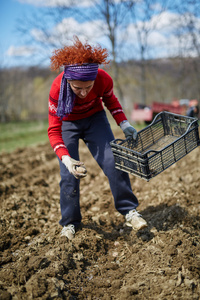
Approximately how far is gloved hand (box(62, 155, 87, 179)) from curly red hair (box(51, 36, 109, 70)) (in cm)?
86

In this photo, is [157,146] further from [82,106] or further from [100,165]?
[82,106]

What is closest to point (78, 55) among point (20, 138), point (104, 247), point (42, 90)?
point (104, 247)

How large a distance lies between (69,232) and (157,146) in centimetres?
139

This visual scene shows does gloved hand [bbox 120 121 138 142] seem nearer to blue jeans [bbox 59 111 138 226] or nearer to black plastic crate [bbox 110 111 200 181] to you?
black plastic crate [bbox 110 111 200 181]

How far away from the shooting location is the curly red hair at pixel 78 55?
7.82 feet

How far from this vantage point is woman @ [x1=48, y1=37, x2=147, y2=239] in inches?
96.0

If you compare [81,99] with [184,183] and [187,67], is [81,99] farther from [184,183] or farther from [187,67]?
[187,67]

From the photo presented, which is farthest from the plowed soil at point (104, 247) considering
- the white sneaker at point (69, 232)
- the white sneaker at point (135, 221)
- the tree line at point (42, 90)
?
the tree line at point (42, 90)

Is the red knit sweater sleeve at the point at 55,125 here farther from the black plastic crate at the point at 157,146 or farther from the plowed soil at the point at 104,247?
the plowed soil at the point at 104,247

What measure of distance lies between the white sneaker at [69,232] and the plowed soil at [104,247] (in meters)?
0.06

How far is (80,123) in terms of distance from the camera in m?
2.86

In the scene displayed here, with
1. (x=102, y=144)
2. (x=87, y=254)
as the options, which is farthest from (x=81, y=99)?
(x=87, y=254)

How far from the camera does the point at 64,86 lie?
2.58 meters

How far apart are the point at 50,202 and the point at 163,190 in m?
1.75
